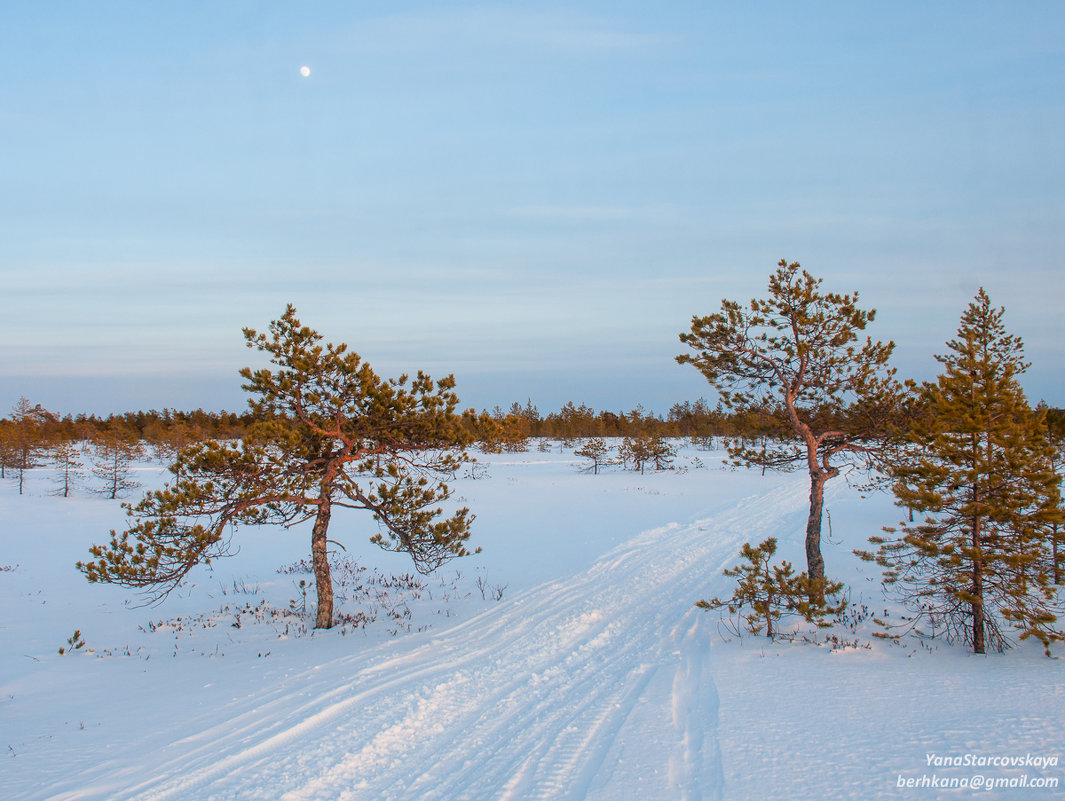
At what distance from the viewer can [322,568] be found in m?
11.5

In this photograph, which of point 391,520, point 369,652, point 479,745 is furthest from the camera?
point 391,520

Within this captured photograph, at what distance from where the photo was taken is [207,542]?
985cm

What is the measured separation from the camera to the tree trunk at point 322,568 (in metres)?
11.4

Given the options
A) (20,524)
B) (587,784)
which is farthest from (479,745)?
(20,524)

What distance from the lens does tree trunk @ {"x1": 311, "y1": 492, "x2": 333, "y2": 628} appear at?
11375 millimetres

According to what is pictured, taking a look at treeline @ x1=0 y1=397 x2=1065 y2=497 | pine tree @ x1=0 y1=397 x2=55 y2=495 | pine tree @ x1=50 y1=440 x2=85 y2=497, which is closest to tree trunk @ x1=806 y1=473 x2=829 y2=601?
treeline @ x1=0 y1=397 x2=1065 y2=497

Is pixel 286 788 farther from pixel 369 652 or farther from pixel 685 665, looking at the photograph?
pixel 685 665

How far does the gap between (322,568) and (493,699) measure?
17.9 ft

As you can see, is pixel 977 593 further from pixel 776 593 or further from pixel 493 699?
pixel 493 699

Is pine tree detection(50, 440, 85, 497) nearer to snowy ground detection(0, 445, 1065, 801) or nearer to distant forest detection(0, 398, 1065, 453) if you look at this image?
distant forest detection(0, 398, 1065, 453)

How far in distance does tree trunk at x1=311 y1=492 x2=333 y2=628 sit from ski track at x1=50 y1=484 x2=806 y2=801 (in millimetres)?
2437

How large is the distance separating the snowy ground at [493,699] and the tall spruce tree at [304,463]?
5.78 ft

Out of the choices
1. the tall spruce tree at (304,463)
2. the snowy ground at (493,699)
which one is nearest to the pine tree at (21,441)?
the snowy ground at (493,699)

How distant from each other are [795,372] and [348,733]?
11.7 metres
